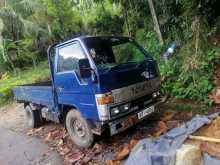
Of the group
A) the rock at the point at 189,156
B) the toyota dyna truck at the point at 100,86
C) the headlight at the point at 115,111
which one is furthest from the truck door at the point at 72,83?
the rock at the point at 189,156

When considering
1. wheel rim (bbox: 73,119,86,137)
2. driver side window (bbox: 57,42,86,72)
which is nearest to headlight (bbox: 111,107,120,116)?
wheel rim (bbox: 73,119,86,137)

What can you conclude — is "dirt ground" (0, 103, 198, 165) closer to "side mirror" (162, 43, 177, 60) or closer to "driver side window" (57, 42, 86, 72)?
"driver side window" (57, 42, 86, 72)

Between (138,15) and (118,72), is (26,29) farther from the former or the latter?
(118,72)

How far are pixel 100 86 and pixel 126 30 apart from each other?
8.73 meters

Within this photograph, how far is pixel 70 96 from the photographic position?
200 inches

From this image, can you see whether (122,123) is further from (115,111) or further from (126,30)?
(126,30)

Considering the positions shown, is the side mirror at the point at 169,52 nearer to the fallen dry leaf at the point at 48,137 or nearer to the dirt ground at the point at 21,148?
the fallen dry leaf at the point at 48,137

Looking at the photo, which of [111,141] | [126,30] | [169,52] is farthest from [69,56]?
[126,30]

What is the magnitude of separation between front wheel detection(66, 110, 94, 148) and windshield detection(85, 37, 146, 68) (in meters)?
1.13

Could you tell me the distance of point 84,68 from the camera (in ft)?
14.3

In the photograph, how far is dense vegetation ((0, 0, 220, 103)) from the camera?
6.69 m

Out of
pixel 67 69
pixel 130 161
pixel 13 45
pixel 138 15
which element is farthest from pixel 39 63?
pixel 130 161

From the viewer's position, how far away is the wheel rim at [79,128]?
5107mm

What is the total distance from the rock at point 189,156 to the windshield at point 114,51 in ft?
7.23
